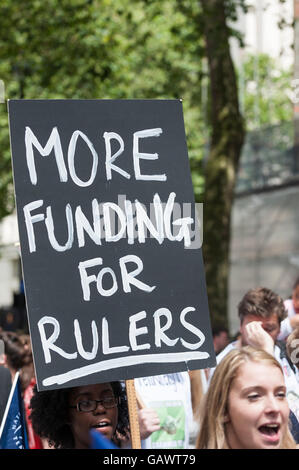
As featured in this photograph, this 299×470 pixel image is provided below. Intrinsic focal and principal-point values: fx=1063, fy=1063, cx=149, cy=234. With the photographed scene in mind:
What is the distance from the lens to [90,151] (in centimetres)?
380

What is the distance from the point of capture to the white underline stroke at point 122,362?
139 inches

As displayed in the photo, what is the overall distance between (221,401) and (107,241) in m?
0.69

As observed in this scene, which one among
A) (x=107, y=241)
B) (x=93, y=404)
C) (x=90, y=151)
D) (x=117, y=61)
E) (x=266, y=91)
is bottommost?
(x=93, y=404)

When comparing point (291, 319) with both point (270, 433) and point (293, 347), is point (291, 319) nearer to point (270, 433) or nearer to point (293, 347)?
point (293, 347)

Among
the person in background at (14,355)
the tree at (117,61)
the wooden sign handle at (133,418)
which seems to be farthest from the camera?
the tree at (117,61)

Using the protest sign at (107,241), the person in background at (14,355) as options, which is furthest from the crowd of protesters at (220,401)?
the person in background at (14,355)

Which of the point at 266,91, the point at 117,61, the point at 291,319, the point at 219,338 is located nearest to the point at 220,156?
the point at 117,61

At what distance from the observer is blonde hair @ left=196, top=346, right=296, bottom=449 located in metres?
3.44

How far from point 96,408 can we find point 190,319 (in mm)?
476

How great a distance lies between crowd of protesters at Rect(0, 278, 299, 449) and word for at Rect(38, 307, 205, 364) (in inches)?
7.3

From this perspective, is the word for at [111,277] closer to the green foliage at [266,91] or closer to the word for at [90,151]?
the word for at [90,151]

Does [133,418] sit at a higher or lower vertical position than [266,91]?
lower

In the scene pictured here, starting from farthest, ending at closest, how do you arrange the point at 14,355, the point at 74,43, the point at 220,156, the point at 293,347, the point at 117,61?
1. the point at 117,61
2. the point at 74,43
3. the point at 220,156
4. the point at 14,355
5. the point at 293,347

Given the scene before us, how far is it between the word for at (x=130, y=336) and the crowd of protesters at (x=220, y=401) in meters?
0.19
